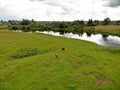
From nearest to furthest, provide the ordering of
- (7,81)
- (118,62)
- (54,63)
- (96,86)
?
(96,86)
(7,81)
(54,63)
(118,62)

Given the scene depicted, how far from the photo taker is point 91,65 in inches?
1357

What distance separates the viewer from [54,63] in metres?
34.1

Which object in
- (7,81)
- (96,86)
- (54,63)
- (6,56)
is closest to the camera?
(96,86)

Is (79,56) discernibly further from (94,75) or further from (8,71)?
(8,71)

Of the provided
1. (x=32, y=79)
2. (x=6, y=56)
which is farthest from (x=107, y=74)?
(x=6, y=56)

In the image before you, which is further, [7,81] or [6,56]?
[6,56]

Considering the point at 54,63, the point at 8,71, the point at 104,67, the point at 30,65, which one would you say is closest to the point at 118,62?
the point at 104,67

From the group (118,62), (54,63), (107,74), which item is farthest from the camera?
(118,62)

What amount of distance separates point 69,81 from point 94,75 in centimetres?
458

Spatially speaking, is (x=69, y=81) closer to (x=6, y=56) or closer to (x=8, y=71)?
(x=8, y=71)

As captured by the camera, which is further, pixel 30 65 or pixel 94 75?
pixel 30 65

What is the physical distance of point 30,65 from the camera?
1346 inches

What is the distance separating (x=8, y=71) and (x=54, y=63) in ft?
24.2

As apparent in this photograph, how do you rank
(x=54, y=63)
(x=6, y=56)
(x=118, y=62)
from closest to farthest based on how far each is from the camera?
(x=54, y=63) → (x=118, y=62) → (x=6, y=56)
